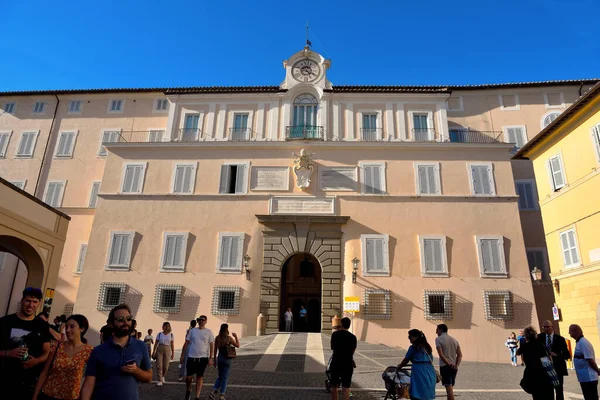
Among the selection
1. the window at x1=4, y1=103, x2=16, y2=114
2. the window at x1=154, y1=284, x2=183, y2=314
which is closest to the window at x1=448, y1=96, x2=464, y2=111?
the window at x1=154, y1=284, x2=183, y2=314

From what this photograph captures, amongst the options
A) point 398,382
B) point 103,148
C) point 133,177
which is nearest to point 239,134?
point 133,177

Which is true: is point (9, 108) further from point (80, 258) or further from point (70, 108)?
point (80, 258)

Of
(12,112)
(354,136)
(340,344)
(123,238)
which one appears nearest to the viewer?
(340,344)

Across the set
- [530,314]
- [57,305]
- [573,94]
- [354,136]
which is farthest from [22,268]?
[573,94]

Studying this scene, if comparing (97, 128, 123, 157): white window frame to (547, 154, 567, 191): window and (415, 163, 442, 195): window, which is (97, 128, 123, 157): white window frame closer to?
(415, 163, 442, 195): window

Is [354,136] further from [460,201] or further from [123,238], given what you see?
[123,238]

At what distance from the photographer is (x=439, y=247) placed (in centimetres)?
1938

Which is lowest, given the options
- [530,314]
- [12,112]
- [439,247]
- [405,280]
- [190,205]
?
[530,314]

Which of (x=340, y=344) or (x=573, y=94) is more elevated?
(x=573, y=94)

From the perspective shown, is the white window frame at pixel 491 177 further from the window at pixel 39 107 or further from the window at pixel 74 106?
the window at pixel 39 107

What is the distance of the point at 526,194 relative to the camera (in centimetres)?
2194

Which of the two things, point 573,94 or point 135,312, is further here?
point 573,94

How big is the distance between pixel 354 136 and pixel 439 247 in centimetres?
762

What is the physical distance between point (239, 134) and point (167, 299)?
386 inches
